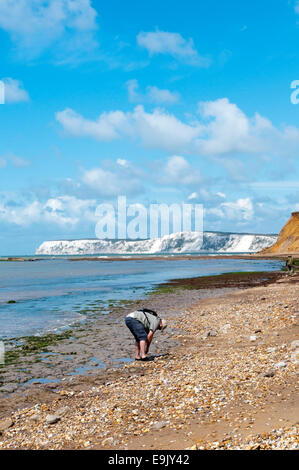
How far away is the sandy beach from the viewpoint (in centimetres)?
747

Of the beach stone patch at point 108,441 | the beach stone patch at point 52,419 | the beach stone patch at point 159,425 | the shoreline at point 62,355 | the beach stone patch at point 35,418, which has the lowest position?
the shoreline at point 62,355

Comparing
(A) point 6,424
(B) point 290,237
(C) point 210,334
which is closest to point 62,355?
(C) point 210,334

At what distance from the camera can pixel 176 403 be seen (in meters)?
9.31

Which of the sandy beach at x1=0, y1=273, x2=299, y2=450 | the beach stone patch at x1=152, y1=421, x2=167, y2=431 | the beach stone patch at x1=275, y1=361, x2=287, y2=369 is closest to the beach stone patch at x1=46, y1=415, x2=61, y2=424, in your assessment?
the sandy beach at x1=0, y1=273, x2=299, y2=450

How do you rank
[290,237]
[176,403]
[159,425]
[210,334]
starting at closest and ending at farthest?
1. [159,425]
2. [176,403]
3. [210,334]
4. [290,237]

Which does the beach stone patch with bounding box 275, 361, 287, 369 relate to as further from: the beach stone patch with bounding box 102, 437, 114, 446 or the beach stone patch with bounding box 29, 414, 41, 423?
the beach stone patch with bounding box 29, 414, 41, 423

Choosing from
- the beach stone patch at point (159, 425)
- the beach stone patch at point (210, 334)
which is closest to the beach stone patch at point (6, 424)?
the beach stone patch at point (159, 425)

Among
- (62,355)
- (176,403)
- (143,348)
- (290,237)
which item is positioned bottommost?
(62,355)

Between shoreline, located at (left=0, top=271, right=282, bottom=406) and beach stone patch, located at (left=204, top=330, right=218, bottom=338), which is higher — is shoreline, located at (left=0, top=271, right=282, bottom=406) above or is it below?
below

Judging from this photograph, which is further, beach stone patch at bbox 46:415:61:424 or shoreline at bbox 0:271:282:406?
shoreline at bbox 0:271:282:406

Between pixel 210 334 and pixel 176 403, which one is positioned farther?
pixel 210 334

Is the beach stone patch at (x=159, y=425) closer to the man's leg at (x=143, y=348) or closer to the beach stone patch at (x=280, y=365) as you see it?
the beach stone patch at (x=280, y=365)

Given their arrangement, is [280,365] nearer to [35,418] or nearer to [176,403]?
[176,403]

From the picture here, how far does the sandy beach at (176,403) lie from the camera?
7469 millimetres
